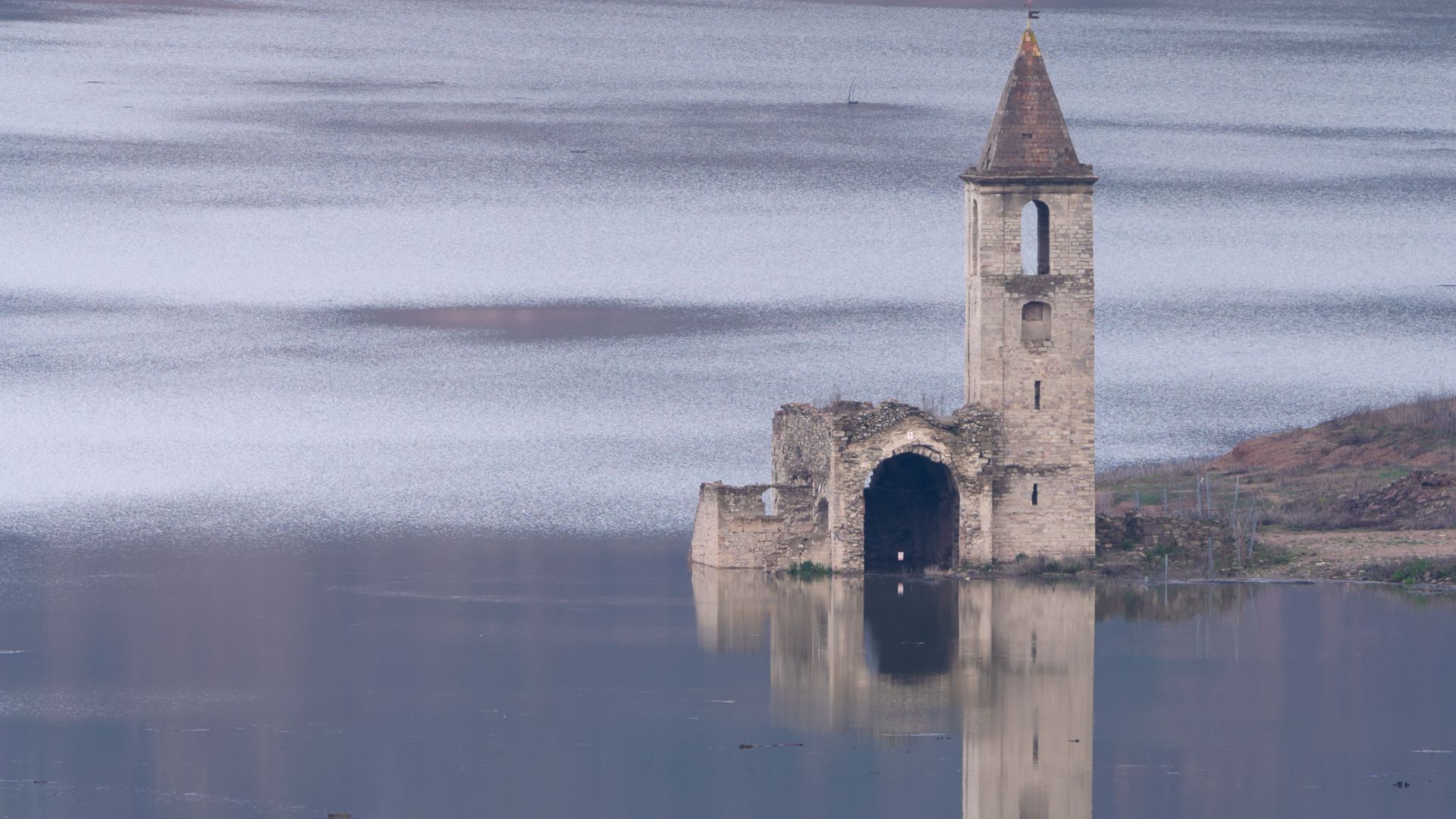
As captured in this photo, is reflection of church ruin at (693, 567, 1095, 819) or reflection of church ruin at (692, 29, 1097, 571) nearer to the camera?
reflection of church ruin at (693, 567, 1095, 819)

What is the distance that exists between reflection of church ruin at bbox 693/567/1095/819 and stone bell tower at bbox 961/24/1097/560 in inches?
65.0

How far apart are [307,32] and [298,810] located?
140 metres

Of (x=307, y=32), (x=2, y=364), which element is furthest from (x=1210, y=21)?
(x=2, y=364)

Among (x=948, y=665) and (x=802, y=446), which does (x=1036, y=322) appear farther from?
(x=948, y=665)

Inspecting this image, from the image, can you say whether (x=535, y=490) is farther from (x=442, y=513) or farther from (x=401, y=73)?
(x=401, y=73)

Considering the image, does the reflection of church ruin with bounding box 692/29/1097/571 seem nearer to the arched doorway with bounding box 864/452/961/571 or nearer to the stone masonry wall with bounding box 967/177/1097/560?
the stone masonry wall with bounding box 967/177/1097/560

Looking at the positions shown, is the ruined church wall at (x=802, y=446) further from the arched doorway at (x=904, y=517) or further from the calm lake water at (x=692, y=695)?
the calm lake water at (x=692, y=695)

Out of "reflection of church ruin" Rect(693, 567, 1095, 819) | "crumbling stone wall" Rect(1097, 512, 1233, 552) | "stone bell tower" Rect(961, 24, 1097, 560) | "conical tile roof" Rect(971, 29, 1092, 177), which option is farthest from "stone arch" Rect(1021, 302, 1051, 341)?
"reflection of church ruin" Rect(693, 567, 1095, 819)

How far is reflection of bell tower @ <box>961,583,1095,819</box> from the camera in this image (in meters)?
36.6

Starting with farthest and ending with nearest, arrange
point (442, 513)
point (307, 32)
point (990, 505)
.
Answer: point (307, 32)
point (442, 513)
point (990, 505)

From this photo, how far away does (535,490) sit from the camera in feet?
210

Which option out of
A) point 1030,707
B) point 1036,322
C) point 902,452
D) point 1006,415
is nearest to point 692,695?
point 1030,707

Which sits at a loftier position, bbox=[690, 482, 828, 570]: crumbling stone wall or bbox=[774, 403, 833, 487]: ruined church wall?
bbox=[774, 403, 833, 487]: ruined church wall

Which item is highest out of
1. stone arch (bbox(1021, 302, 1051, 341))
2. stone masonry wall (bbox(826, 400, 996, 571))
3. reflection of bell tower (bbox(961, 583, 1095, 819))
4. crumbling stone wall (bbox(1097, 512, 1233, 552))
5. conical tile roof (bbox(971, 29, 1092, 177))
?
conical tile roof (bbox(971, 29, 1092, 177))
